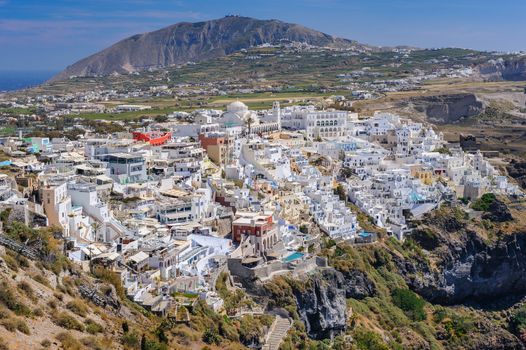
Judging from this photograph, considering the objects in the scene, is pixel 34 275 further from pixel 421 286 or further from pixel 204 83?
pixel 204 83

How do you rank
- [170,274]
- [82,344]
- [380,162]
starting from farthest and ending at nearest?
[380,162]
[170,274]
[82,344]

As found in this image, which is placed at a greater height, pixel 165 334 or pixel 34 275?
pixel 34 275

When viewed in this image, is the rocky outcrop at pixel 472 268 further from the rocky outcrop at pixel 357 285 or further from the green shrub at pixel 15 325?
the green shrub at pixel 15 325

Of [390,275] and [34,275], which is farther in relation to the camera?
[390,275]

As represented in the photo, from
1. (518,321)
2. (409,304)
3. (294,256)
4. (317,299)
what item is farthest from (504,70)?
(317,299)

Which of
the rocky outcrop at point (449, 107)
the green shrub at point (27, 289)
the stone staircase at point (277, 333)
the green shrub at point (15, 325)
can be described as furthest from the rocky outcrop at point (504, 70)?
the green shrub at point (15, 325)

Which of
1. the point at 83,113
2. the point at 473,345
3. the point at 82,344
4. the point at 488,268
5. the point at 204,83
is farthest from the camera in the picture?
the point at 204,83

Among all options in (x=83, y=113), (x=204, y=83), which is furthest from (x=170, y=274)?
(x=204, y=83)
